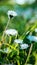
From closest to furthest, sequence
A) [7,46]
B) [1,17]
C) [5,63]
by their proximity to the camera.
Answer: [5,63], [7,46], [1,17]

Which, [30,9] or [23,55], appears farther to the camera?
Result: [30,9]

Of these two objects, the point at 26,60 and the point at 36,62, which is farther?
the point at 36,62

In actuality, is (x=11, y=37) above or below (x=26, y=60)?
above

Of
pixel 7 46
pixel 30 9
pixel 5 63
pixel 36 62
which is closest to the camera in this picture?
pixel 5 63

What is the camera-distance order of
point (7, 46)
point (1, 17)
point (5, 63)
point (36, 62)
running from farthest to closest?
point (1, 17) < point (36, 62) < point (7, 46) < point (5, 63)

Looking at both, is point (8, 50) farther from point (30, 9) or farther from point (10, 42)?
point (30, 9)

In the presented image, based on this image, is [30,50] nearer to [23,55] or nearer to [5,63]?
[23,55]

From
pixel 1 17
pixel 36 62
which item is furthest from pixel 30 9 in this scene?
pixel 36 62

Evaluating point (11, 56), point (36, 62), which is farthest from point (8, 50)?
point (36, 62)

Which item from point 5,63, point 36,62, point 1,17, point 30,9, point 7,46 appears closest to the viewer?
point 5,63
